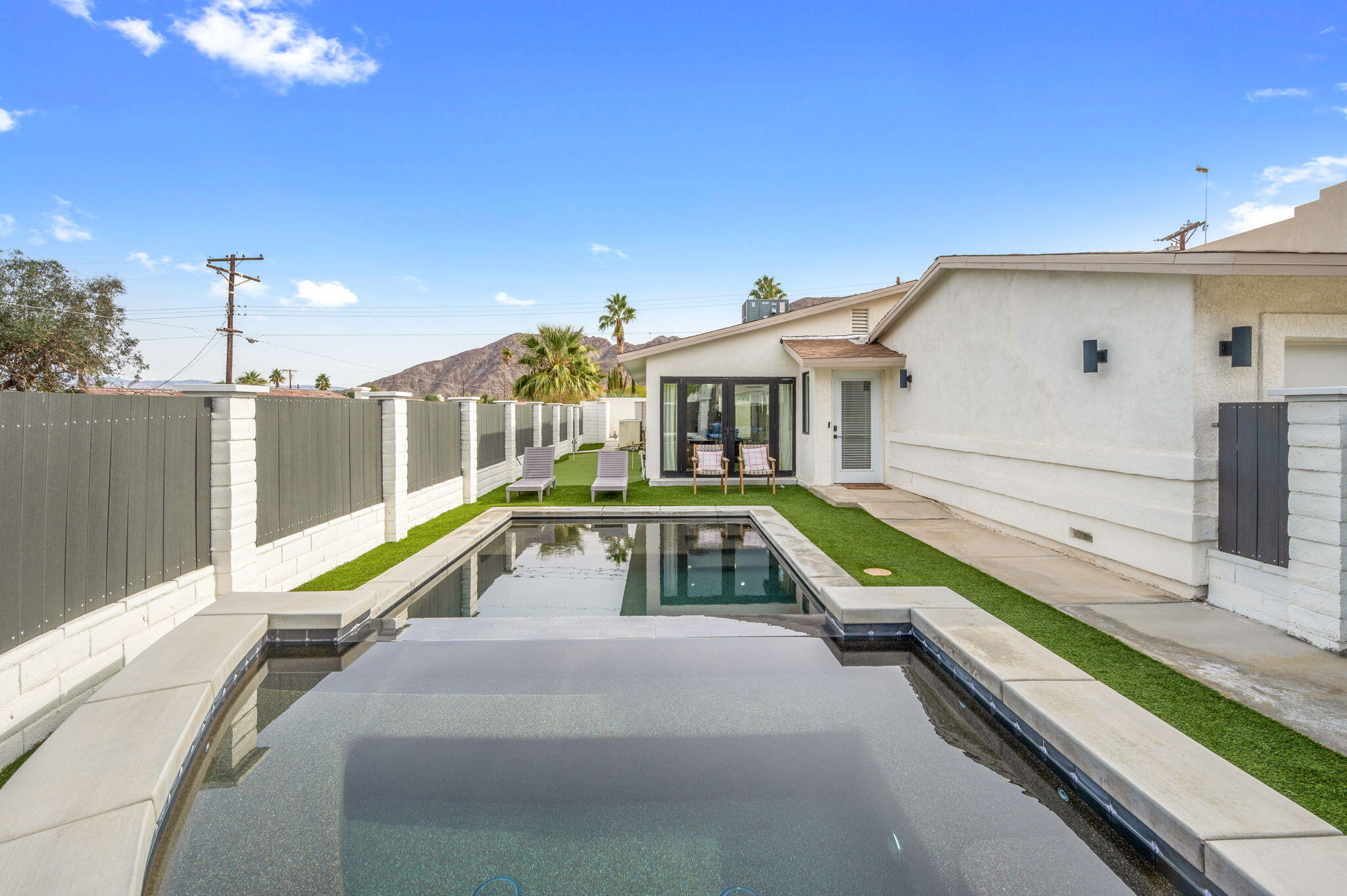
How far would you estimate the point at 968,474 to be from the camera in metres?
9.54

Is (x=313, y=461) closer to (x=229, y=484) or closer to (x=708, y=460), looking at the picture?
(x=229, y=484)

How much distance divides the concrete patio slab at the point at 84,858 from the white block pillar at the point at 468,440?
9598mm

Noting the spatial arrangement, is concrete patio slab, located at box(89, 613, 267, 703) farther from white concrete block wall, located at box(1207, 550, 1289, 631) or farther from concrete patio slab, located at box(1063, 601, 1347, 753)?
white concrete block wall, located at box(1207, 550, 1289, 631)

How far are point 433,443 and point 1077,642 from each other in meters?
8.88

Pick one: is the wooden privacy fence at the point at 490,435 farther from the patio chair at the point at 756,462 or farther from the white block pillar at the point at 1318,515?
the white block pillar at the point at 1318,515

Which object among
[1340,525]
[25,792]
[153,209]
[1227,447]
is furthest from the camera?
[153,209]

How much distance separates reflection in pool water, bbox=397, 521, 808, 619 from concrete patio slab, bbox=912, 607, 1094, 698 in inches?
57.6

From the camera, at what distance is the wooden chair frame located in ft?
42.4

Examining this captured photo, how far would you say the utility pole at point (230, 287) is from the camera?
98.0 ft

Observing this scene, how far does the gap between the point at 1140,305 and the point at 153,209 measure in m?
43.9

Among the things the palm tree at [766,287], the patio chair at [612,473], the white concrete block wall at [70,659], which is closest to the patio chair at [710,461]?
the patio chair at [612,473]

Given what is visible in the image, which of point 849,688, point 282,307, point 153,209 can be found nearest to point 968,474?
point 849,688

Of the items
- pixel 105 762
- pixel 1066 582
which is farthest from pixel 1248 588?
pixel 105 762

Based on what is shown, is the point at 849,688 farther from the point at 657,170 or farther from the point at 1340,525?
the point at 657,170
